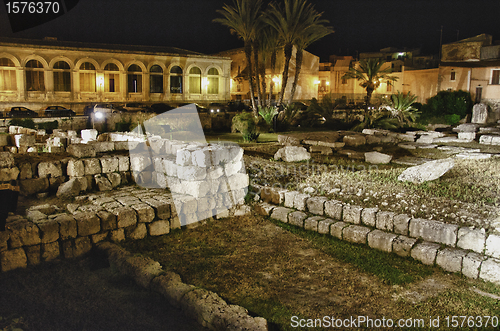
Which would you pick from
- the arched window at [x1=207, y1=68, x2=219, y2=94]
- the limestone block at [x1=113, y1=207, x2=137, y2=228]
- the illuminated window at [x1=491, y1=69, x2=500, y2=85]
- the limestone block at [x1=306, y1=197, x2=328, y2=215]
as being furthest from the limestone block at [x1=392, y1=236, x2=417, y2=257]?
the arched window at [x1=207, y1=68, x2=219, y2=94]

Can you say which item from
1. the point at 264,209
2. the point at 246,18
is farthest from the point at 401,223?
the point at 246,18

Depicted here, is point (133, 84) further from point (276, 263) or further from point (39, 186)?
point (276, 263)

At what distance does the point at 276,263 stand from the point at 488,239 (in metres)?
2.82

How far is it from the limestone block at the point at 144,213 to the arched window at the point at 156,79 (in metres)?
32.8

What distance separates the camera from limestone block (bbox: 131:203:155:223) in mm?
5984

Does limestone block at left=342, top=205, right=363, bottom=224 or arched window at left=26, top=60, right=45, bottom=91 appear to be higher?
arched window at left=26, top=60, right=45, bottom=91

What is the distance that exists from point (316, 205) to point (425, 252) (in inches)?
83.8

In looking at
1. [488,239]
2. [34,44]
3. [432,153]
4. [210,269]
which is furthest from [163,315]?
[34,44]

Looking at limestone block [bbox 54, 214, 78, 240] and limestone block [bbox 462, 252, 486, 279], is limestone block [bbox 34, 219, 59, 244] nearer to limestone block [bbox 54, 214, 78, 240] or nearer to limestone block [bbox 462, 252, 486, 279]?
limestone block [bbox 54, 214, 78, 240]

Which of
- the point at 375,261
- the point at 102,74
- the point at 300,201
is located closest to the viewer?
the point at 375,261

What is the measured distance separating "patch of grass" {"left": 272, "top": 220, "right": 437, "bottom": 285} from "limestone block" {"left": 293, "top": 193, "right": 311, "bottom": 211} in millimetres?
924

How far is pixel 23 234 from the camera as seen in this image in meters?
4.98

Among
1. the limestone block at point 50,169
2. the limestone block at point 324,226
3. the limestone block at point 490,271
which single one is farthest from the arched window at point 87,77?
the limestone block at point 490,271

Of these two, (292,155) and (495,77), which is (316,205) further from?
(495,77)
